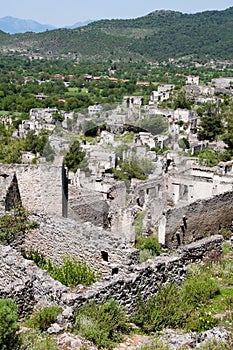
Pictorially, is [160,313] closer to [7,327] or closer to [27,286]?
[27,286]

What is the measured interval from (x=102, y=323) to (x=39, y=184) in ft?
16.3

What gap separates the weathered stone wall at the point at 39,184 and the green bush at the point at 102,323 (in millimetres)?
4416

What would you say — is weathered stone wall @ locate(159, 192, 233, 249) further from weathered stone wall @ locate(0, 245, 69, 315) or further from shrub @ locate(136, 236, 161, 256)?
weathered stone wall @ locate(0, 245, 69, 315)

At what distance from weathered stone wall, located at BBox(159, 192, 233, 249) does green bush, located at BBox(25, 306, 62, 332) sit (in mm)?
5613

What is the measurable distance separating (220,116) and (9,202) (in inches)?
1718

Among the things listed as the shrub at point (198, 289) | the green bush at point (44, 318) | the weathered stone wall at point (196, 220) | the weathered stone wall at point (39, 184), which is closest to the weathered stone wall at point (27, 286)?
the green bush at point (44, 318)

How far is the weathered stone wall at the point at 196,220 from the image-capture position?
10859mm

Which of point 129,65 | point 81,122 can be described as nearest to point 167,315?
point 81,122

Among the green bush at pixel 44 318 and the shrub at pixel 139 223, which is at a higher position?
the green bush at pixel 44 318

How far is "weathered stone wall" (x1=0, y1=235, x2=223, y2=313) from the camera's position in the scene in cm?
578

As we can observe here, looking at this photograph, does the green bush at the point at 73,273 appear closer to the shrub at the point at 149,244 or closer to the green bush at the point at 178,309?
the green bush at the point at 178,309

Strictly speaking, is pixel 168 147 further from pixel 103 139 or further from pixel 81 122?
pixel 81 122

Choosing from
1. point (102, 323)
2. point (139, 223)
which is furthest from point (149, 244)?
point (102, 323)

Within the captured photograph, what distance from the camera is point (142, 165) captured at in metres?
29.6
